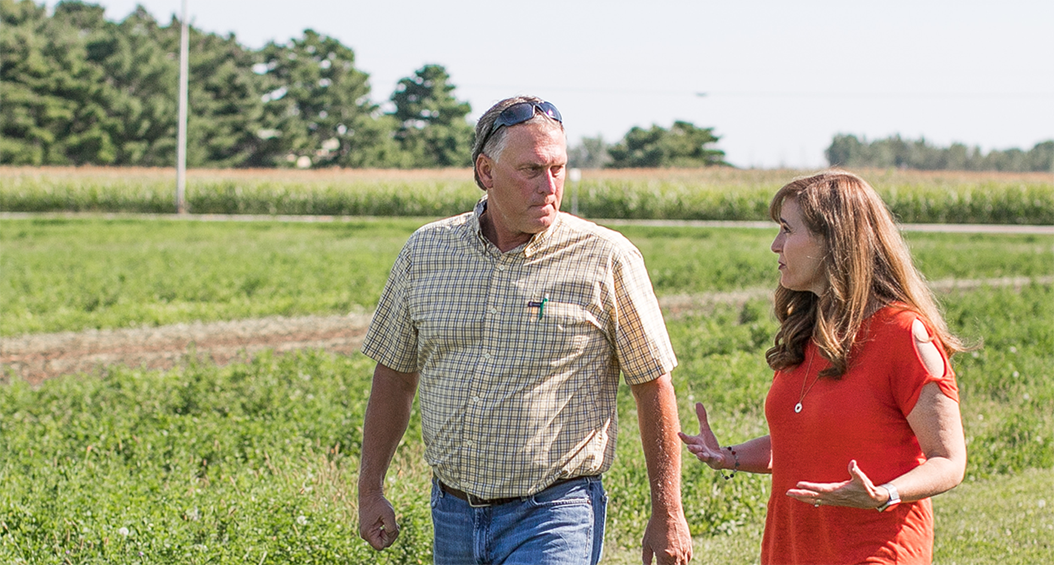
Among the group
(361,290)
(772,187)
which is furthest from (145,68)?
(361,290)

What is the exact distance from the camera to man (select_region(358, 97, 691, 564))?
2.81m

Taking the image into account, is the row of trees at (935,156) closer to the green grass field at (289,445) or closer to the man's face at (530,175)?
the green grass field at (289,445)

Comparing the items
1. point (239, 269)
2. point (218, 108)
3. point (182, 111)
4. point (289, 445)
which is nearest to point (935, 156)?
point (218, 108)

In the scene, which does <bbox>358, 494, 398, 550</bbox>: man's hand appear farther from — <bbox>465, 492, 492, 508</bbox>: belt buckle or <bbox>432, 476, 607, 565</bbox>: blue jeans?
<bbox>465, 492, 492, 508</bbox>: belt buckle

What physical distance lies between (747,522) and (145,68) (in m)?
63.1

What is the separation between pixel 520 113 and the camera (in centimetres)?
286

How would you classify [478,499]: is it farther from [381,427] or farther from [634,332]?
[634,332]

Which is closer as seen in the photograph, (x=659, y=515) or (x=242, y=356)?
(x=659, y=515)

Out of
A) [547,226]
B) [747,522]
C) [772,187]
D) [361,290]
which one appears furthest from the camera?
[772,187]

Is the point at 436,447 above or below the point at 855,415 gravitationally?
below

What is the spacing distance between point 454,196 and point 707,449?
3758 cm

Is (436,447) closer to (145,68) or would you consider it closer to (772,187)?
(772,187)

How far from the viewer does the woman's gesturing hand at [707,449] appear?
3.07 meters

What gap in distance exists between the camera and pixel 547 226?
2859mm
